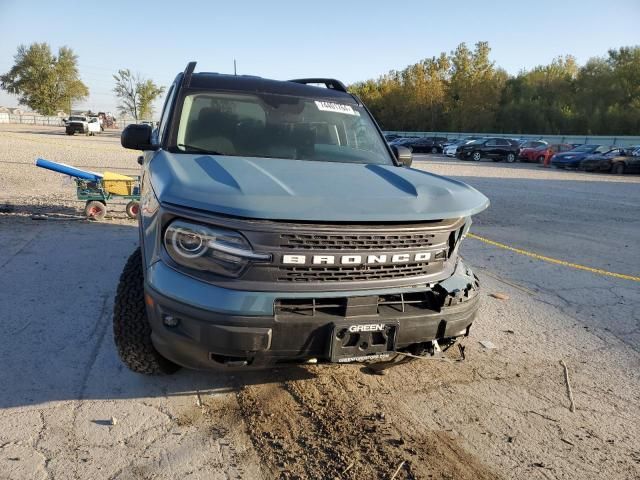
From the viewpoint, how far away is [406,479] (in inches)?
92.0

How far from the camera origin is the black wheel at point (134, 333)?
2.82 meters

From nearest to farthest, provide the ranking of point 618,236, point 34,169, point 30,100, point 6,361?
1. point 6,361
2. point 618,236
3. point 34,169
4. point 30,100

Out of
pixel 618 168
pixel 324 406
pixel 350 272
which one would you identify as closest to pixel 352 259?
pixel 350 272

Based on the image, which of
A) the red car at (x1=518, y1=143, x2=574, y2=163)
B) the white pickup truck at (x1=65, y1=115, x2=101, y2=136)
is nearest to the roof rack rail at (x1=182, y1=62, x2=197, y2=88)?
the red car at (x1=518, y1=143, x2=574, y2=163)

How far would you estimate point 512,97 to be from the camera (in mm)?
64062

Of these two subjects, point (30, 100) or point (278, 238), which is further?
point (30, 100)

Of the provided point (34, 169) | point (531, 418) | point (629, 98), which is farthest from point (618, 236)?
point (629, 98)

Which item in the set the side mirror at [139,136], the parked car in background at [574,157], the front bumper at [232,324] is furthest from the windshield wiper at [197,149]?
the parked car in background at [574,157]

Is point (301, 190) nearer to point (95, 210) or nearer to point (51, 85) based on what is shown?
point (95, 210)

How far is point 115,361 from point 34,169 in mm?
13175

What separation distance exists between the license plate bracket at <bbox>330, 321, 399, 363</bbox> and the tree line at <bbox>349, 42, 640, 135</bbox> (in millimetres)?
58662

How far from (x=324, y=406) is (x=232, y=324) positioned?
0.94 metres

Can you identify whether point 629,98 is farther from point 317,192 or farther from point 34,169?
point 317,192

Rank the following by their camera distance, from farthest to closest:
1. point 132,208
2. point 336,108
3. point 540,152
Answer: point 540,152 < point 132,208 < point 336,108
